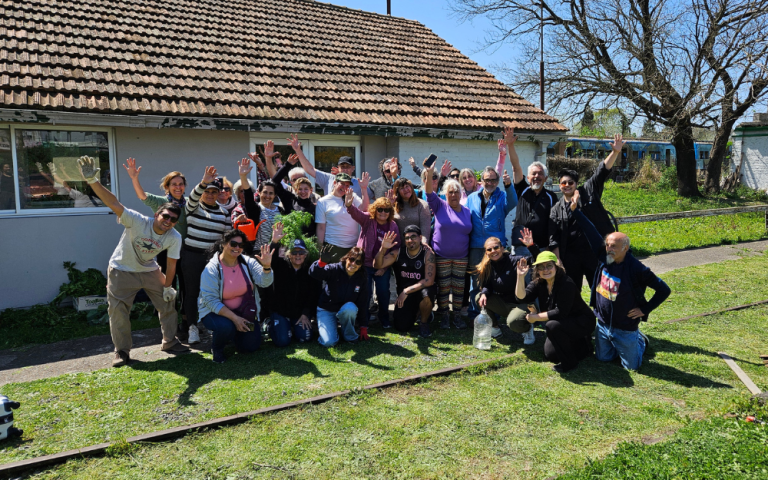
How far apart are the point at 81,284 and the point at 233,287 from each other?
10.8 ft

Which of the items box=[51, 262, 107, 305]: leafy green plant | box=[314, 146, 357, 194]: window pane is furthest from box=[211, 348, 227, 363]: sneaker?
box=[314, 146, 357, 194]: window pane

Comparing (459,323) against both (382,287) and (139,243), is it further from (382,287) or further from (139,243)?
(139,243)

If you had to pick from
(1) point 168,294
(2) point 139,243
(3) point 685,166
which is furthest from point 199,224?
(3) point 685,166

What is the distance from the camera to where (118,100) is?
7.33 metres

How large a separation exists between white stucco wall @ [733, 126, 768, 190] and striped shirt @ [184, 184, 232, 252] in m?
28.1

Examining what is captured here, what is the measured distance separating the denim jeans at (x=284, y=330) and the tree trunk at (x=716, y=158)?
21351mm

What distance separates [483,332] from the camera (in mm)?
5664

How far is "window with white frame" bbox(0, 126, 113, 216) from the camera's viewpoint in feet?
23.1

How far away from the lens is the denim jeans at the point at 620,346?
4.88 metres

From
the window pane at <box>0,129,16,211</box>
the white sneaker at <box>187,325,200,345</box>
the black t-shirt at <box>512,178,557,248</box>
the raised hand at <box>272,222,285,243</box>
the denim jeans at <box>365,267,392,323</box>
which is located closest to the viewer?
the raised hand at <box>272,222,285,243</box>

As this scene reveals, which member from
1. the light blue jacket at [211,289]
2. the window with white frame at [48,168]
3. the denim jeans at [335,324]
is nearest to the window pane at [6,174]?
the window with white frame at [48,168]

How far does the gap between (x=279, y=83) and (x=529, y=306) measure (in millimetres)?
6294

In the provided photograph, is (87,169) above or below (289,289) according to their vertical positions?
above

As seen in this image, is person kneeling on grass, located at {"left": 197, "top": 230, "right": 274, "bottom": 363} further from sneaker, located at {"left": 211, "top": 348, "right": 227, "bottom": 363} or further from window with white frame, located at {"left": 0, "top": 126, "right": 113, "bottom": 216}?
window with white frame, located at {"left": 0, "top": 126, "right": 113, "bottom": 216}
